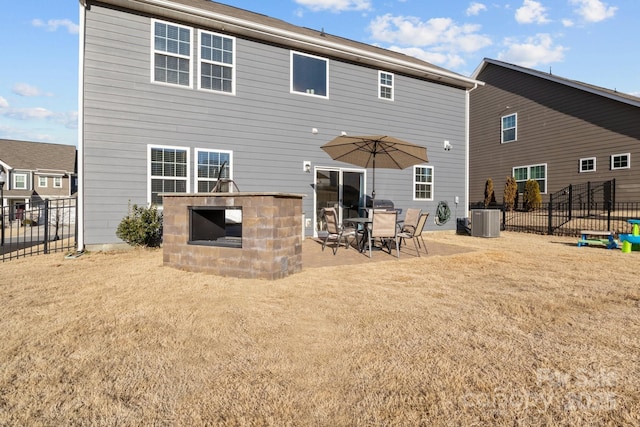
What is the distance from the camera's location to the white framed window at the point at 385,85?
10.3 metres

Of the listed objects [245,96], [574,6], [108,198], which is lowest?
[108,198]

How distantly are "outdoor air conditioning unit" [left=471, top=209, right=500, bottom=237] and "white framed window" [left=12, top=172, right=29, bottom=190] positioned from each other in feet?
116

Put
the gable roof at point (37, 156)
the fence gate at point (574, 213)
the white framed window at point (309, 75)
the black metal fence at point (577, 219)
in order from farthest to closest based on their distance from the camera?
1. the gable roof at point (37, 156)
2. the fence gate at point (574, 213)
3. the black metal fence at point (577, 219)
4. the white framed window at point (309, 75)

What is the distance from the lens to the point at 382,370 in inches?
84.4

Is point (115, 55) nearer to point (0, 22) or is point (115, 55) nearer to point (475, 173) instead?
point (0, 22)

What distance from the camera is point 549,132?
15750 millimetres

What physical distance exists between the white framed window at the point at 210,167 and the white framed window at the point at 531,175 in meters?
14.9

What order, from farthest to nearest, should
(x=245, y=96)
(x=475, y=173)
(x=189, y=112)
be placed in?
(x=475, y=173), (x=245, y=96), (x=189, y=112)

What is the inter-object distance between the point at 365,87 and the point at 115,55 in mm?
6506

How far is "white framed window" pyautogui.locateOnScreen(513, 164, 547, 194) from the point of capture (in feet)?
52.2

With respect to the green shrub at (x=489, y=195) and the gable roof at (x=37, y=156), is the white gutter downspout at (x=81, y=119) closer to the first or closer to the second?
the green shrub at (x=489, y=195)

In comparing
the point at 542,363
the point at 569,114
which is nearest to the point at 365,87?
the point at 542,363

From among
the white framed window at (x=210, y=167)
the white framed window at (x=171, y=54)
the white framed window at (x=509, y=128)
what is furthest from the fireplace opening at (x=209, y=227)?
the white framed window at (x=509, y=128)

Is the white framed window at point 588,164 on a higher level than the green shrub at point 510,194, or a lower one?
higher
